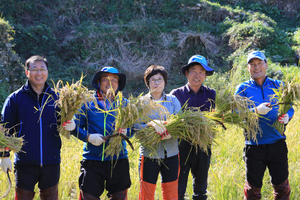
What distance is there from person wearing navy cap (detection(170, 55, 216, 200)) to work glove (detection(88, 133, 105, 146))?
911mm

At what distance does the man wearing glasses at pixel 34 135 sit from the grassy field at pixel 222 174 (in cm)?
34

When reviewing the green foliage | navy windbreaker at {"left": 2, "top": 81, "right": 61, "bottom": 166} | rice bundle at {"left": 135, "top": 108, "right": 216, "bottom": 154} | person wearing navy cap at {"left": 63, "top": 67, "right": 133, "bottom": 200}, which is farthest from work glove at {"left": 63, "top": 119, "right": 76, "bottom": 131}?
the green foliage

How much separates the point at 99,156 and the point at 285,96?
1993 mm

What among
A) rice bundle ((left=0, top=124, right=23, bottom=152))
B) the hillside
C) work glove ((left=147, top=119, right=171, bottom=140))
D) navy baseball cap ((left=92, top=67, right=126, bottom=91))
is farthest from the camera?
the hillside

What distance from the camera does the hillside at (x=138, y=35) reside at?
9867 mm

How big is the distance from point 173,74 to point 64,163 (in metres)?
6.95

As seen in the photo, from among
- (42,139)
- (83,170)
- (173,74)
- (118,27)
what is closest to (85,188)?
(83,170)

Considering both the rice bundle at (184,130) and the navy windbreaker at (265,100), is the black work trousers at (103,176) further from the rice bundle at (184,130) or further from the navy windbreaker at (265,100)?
the navy windbreaker at (265,100)

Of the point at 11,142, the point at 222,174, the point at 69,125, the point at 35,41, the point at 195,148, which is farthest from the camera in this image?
the point at 35,41

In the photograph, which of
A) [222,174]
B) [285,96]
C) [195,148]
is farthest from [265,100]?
Result: [222,174]

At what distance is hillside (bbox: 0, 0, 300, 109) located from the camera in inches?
388

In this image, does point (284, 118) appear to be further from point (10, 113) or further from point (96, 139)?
point (10, 113)

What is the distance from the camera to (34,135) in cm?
249

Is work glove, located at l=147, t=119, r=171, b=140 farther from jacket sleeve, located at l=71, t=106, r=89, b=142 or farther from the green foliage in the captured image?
the green foliage
